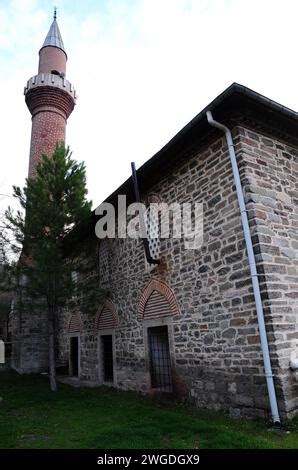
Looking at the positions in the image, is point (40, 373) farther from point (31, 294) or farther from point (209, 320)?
point (209, 320)

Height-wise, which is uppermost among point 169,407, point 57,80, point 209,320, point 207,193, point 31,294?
point 57,80

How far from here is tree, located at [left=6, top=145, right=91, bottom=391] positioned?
8.07 m

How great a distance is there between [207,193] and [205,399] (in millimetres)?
3364

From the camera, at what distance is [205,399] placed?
5160mm

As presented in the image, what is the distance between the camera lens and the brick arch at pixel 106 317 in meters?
8.24


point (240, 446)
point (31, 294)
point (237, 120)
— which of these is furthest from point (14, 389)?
point (237, 120)

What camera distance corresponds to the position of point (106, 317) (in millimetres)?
8719

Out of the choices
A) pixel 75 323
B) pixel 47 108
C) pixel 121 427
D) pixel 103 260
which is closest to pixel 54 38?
pixel 47 108

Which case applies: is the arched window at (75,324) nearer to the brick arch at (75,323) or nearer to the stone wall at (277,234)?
the brick arch at (75,323)

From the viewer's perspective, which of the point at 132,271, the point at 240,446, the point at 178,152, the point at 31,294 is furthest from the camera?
the point at 31,294

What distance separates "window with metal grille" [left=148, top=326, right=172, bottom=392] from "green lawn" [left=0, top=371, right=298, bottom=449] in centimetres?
45

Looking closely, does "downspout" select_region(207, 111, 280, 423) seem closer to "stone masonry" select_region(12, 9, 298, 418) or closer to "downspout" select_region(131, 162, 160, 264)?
"stone masonry" select_region(12, 9, 298, 418)

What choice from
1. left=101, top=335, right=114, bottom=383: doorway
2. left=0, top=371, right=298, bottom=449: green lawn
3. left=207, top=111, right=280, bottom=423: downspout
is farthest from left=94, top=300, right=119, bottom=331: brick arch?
left=207, top=111, right=280, bottom=423: downspout

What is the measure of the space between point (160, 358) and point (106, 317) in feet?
8.23
